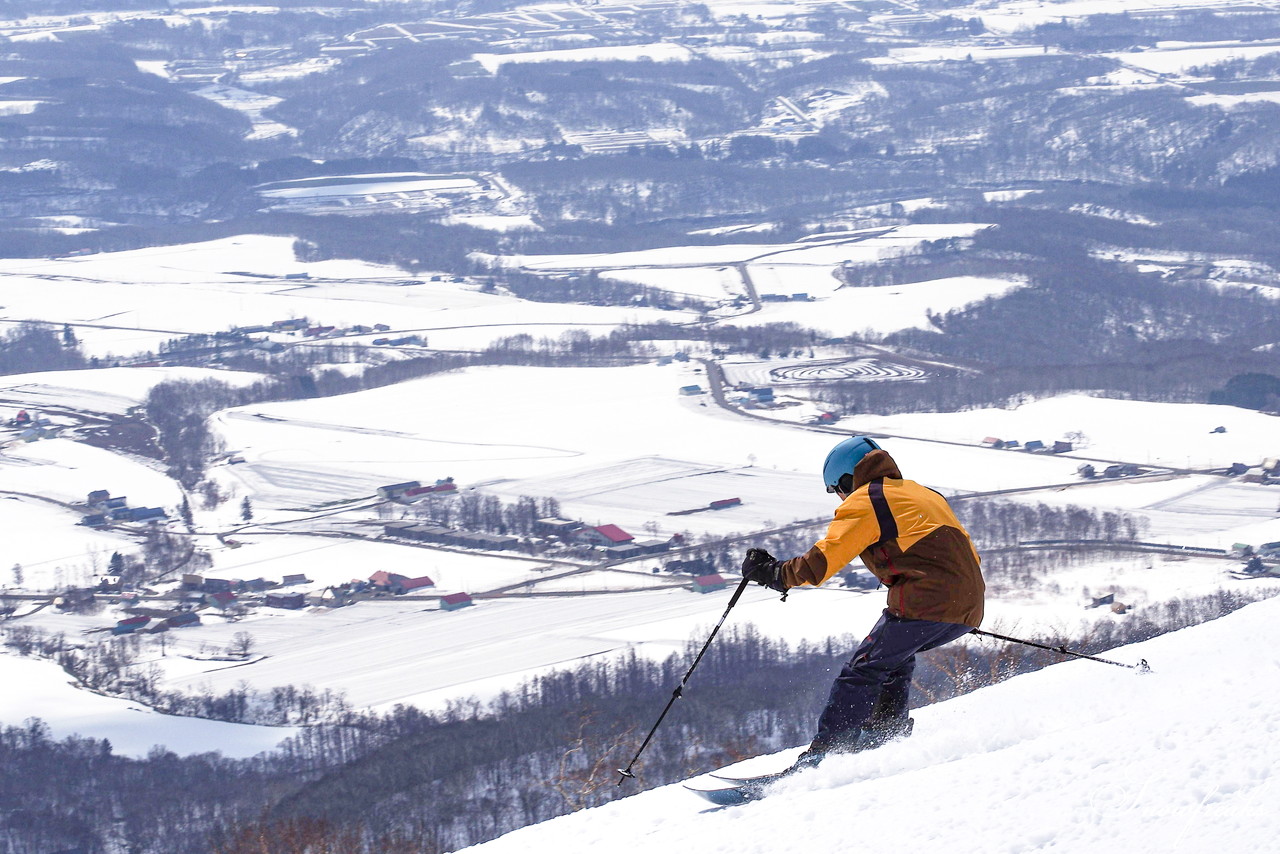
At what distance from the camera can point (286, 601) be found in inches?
1490

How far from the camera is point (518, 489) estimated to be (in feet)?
160

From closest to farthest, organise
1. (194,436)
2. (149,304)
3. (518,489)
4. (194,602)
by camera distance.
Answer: (194,602)
(518,489)
(194,436)
(149,304)

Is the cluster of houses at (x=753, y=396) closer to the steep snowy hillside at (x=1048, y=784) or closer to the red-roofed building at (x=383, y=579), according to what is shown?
the red-roofed building at (x=383, y=579)

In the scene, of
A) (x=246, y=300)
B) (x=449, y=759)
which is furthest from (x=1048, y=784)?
(x=246, y=300)

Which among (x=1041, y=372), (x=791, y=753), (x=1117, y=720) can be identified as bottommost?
(x=1041, y=372)

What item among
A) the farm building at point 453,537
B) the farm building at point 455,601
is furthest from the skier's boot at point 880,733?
the farm building at point 453,537

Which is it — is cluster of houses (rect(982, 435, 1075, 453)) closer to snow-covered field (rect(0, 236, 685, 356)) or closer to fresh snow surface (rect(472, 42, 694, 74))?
snow-covered field (rect(0, 236, 685, 356))

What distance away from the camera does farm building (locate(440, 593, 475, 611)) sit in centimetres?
3659

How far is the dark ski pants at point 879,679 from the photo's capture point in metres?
5.81

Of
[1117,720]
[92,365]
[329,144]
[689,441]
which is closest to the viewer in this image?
[1117,720]

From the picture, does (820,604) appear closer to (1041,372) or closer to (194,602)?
(194,602)

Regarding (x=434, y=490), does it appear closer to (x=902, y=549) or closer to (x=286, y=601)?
(x=286, y=601)

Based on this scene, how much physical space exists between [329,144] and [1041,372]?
114 m

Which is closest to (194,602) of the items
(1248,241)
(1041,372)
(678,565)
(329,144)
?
(678,565)
